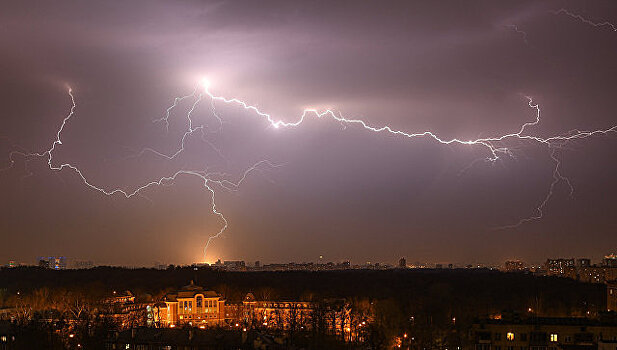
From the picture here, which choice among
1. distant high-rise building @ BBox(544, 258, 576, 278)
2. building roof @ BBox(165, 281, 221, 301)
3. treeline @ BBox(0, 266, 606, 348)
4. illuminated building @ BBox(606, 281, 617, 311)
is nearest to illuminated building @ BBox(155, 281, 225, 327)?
building roof @ BBox(165, 281, 221, 301)

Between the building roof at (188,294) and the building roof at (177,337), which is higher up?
the building roof at (188,294)

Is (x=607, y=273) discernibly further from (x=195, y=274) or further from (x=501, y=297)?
(x=195, y=274)

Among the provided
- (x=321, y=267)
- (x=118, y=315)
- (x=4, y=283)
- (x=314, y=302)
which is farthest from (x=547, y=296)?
(x=321, y=267)

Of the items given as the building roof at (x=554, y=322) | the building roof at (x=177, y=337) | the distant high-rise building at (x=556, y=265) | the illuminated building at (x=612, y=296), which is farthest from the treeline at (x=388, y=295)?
the distant high-rise building at (x=556, y=265)

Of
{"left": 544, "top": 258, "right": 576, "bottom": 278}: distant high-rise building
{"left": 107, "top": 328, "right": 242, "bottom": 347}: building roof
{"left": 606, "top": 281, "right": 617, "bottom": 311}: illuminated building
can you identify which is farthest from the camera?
{"left": 544, "top": 258, "right": 576, "bottom": 278}: distant high-rise building

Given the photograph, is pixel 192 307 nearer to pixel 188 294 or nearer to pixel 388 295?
pixel 188 294

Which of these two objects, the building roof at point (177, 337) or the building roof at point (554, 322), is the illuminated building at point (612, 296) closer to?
the building roof at point (554, 322)

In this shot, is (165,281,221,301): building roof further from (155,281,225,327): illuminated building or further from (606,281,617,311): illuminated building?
(606,281,617,311): illuminated building

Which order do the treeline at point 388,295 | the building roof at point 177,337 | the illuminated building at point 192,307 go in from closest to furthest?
the building roof at point 177,337
the treeline at point 388,295
the illuminated building at point 192,307
